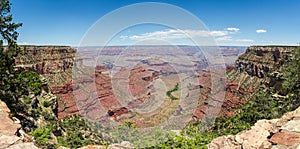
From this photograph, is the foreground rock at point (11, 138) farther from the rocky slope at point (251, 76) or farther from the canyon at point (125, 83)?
the rocky slope at point (251, 76)

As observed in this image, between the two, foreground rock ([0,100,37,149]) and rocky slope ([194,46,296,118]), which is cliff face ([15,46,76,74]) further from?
foreground rock ([0,100,37,149])

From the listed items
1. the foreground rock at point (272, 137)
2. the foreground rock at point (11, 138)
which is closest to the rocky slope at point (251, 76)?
the foreground rock at point (272, 137)

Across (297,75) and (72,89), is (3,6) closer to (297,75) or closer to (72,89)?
(297,75)

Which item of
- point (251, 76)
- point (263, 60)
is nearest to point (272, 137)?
point (263, 60)

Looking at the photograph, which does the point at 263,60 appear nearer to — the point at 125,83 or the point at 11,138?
the point at 125,83

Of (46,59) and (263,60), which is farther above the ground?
(46,59)

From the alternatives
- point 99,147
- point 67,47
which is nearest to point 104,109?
point 67,47
